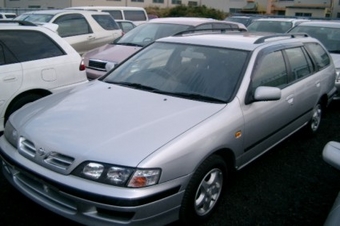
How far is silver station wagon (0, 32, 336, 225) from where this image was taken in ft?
7.57

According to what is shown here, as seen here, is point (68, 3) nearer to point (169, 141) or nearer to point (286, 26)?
point (286, 26)

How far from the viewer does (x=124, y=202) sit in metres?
2.21

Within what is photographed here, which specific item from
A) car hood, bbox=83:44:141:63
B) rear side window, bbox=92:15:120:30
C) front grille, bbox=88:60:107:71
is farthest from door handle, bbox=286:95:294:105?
rear side window, bbox=92:15:120:30

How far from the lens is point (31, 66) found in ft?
14.2

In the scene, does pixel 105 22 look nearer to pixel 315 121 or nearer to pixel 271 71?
pixel 315 121

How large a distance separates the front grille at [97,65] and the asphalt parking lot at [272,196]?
3.37m

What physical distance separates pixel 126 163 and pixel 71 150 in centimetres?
42

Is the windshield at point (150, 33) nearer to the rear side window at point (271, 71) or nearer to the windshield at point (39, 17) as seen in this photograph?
the windshield at point (39, 17)

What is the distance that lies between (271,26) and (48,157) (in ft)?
35.6

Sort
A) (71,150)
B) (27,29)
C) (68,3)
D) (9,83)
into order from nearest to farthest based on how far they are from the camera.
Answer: (71,150), (9,83), (27,29), (68,3)

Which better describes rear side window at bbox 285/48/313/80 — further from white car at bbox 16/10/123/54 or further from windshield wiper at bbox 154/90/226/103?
white car at bbox 16/10/123/54

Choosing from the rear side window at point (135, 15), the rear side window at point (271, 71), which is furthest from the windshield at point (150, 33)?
the rear side window at point (135, 15)

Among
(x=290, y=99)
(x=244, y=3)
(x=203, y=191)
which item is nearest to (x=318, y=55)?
(x=290, y=99)

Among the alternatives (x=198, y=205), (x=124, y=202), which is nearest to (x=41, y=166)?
(x=124, y=202)
